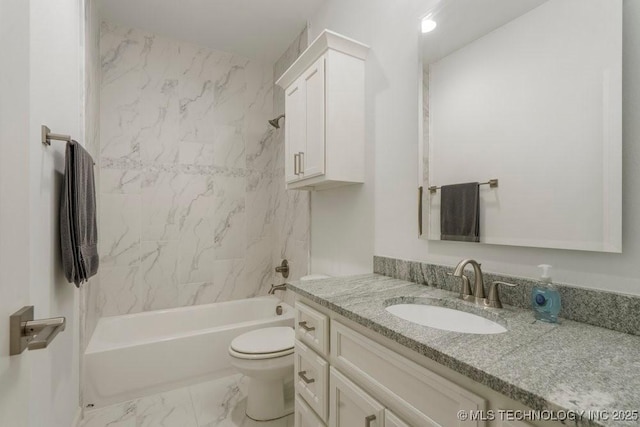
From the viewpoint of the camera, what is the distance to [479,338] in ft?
2.38

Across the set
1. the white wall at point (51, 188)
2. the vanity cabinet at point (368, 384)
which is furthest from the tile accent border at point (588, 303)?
the white wall at point (51, 188)

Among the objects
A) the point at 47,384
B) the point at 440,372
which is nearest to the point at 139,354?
the point at 47,384

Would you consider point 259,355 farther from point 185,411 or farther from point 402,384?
point 402,384

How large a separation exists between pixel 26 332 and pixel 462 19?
1741mm

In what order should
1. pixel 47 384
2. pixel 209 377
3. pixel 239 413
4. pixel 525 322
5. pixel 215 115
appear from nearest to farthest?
pixel 525 322
pixel 47 384
pixel 239 413
pixel 209 377
pixel 215 115

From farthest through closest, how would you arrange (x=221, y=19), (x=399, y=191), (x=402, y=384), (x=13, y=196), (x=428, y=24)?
(x=221, y=19) → (x=399, y=191) → (x=428, y=24) → (x=402, y=384) → (x=13, y=196)

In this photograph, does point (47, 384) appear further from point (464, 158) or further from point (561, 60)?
point (561, 60)

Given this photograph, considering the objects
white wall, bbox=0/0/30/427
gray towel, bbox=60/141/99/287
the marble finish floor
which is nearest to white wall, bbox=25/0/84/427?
gray towel, bbox=60/141/99/287

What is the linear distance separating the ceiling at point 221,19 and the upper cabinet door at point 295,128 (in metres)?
0.80

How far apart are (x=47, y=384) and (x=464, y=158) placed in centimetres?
180

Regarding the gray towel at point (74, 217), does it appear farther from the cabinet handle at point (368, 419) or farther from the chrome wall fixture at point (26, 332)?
the cabinet handle at point (368, 419)

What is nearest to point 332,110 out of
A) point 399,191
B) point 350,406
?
point 399,191

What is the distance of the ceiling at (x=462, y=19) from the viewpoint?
1072mm

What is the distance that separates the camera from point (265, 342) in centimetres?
188
